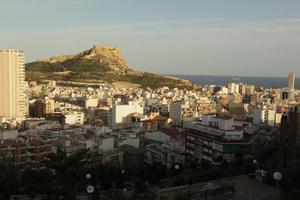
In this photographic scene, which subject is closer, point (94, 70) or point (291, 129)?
point (291, 129)

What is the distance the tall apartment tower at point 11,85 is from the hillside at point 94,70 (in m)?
29.2

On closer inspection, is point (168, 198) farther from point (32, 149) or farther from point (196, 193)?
point (32, 149)

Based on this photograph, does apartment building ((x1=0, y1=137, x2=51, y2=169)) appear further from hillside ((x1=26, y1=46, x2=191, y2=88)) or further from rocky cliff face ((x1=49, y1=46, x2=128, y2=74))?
rocky cliff face ((x1=49, y1=46, x2=128, y2=74))

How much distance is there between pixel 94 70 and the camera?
73.2 meters

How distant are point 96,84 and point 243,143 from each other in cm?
4963

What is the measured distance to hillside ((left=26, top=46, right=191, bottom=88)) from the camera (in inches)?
2766

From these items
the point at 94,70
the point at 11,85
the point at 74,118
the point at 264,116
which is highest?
the point at 94,70

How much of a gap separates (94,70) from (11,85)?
37.9 meters

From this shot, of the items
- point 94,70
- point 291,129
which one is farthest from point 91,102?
point 94,70

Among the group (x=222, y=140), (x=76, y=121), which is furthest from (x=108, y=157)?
(x=76, y=121)

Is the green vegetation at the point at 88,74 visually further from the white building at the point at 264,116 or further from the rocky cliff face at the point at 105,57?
the white building at the point at 264,116

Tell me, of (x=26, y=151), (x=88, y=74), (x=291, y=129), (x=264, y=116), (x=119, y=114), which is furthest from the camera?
(x=88, y=74)

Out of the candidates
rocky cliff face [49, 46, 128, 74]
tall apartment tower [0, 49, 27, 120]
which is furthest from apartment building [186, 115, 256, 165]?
rocky cliff face [49, 46, 128, 74]

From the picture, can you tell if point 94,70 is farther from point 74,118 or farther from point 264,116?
point 264,116
